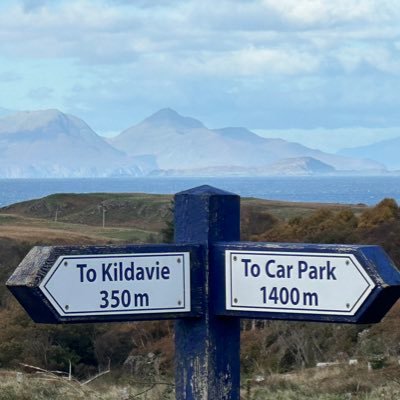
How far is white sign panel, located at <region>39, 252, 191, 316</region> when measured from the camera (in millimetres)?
4230

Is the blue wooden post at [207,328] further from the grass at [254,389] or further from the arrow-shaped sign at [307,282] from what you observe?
the grass at [254,389]

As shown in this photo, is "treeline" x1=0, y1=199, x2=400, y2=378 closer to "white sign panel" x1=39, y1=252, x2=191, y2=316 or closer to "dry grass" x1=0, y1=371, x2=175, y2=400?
"dry grass" x1=0, y1=371, x2=175, y2=400

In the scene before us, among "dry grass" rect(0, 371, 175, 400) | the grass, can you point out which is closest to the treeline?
the grass

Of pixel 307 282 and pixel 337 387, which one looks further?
pixel 337 387

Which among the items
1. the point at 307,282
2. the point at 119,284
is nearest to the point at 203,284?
the point at 119,284

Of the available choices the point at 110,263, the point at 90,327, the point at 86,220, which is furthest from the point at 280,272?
the point at 86,220

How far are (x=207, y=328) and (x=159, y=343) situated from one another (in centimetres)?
1896

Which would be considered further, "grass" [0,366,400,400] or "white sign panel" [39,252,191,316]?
"grass" [0,366,400,400]

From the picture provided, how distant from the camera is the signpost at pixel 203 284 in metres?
4.16

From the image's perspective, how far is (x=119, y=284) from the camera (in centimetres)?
431

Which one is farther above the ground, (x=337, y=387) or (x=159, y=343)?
(x=159, y=343)

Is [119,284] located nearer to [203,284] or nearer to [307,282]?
[203,284]

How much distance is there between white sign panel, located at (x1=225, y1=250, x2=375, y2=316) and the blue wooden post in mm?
91

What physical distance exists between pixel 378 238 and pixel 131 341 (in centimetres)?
1118
